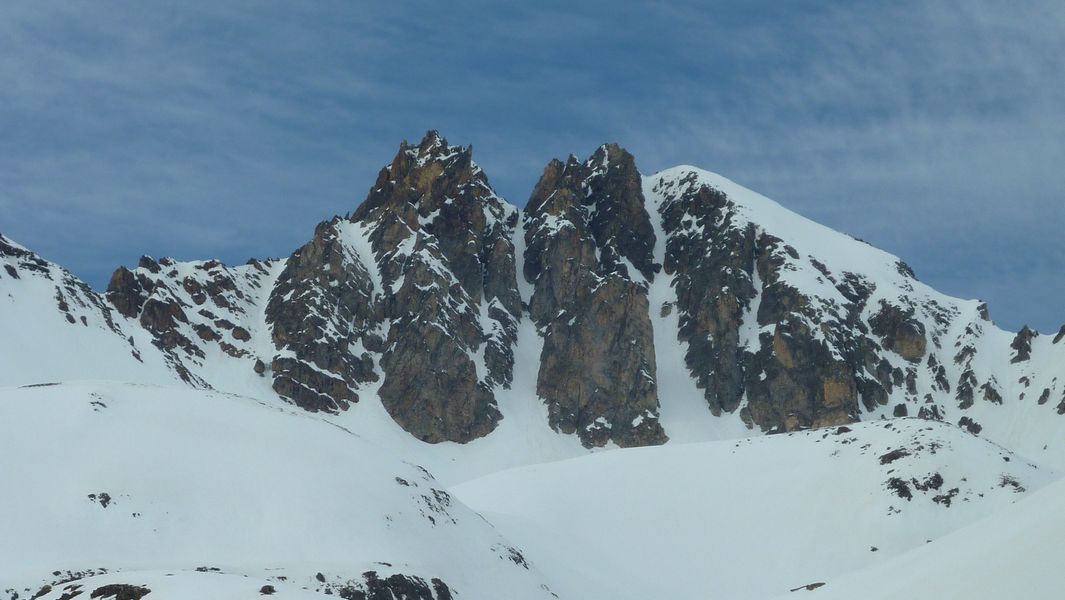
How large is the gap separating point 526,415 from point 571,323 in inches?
723

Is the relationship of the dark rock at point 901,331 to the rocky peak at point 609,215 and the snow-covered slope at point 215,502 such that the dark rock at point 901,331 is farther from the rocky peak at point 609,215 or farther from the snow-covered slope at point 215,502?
the snow-covered slope at point 215,502

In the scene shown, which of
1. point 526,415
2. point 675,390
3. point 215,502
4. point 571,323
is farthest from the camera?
point 571,323

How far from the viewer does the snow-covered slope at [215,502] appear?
49.6m

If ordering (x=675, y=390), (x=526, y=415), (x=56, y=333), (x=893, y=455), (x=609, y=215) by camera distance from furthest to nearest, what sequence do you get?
(x=609, y=215) → (x=675, y=390) → (x=526, y=415) → (x=56, y=333) → (x=893, y=455)

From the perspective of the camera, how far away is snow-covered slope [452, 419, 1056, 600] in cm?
7581

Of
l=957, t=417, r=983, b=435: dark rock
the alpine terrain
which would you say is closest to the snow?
the alpine terrain

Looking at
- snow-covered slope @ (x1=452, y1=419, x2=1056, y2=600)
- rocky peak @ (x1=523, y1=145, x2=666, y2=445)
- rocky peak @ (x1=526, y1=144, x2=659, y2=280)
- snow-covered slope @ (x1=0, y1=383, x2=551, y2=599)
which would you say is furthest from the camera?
rocky peak @ (x1=526, y1=144, x2=659, y2=280)

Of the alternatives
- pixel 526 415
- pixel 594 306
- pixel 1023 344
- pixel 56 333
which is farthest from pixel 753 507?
pixel 1023 344

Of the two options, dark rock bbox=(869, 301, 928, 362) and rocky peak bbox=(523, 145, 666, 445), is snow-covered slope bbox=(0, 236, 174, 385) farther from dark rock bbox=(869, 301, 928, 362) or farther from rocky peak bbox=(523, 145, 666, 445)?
dark rock bbox=(869, 301, 928, 362)

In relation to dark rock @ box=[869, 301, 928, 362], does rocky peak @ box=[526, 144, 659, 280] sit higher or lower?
higher

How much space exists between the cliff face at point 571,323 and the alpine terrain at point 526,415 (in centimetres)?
49

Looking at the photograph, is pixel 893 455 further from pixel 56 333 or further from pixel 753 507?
pixel 56 333

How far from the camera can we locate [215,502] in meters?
54.7

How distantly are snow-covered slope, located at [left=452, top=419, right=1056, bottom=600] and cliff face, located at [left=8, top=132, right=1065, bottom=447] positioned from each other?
A: 205ft
